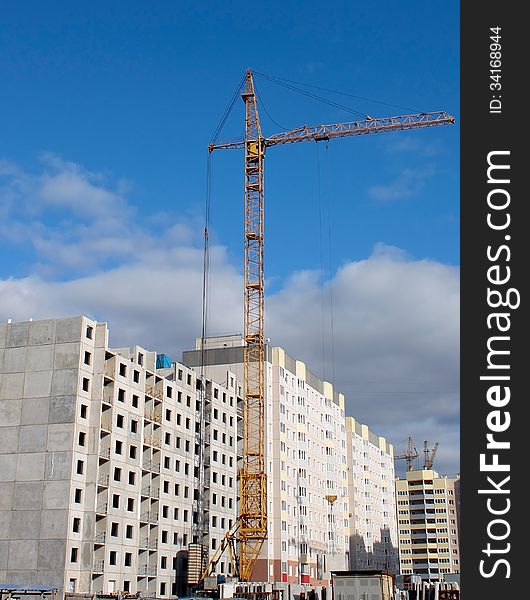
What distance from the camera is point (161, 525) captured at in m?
99.1

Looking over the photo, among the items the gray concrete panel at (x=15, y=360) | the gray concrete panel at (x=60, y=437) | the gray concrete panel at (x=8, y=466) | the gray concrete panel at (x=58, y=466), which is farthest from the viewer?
the gray concrete panel at (x=15, y=360)

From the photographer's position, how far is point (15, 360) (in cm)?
8794

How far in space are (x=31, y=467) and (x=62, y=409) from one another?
683 cm

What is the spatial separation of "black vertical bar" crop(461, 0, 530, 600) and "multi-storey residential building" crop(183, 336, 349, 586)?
112 m

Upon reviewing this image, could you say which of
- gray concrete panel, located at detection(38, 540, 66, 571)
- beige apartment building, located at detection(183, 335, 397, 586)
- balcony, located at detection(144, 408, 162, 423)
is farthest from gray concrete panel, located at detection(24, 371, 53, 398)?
beige apartment building, located at detection(183, 335, 397, 586)

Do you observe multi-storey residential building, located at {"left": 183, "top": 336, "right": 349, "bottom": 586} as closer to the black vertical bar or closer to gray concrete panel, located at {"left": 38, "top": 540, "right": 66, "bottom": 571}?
gray concrete panel, located at {"left": 38, "top": 540, "right": 66, "bottom": 571}

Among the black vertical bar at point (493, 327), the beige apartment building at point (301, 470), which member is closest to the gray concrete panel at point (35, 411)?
the beige apartment building at point (301, 470)

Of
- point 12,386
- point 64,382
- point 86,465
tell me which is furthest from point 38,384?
point 86,465

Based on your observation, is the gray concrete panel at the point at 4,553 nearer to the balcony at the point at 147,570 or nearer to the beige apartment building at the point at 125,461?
the beige apartment building at the point at 125,461

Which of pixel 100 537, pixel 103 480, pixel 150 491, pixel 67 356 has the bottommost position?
pixel 100 537

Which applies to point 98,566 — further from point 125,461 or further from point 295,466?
point 295,466

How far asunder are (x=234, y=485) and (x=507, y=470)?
114 m

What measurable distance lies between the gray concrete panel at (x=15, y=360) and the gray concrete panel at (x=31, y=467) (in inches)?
388

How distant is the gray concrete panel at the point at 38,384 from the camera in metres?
85.8
